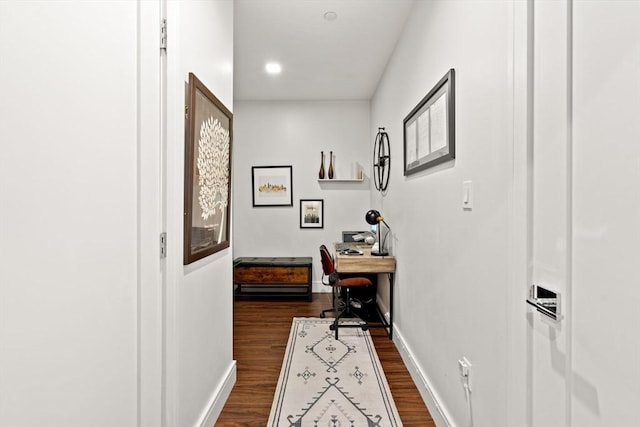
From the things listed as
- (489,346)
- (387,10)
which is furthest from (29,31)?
(387,10)

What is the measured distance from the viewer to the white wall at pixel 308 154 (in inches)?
191

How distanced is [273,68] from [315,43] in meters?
0.77

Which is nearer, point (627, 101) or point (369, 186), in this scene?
point (627, 101)

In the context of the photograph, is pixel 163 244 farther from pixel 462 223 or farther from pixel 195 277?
pixel 462 223

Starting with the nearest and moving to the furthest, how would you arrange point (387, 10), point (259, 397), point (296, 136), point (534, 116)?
point (534, 116), point (259, 397), point (387, 10), point (296, 136)

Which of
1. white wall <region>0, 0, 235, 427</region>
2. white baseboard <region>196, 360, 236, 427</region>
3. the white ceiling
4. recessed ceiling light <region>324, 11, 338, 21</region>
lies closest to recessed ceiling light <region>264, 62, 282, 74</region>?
the white ceiling

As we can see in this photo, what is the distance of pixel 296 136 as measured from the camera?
16.0 ft

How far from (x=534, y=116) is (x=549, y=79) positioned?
107 millimetres

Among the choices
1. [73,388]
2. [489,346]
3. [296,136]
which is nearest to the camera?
[73,388]

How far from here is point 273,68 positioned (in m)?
3.67

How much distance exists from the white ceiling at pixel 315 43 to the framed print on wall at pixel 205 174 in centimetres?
108

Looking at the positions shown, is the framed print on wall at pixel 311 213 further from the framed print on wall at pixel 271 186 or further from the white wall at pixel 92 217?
the white wall at pixel 92 217

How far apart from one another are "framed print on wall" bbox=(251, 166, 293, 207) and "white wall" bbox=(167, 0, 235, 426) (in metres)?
2.70

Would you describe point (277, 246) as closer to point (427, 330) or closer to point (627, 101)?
point (427, 330)
